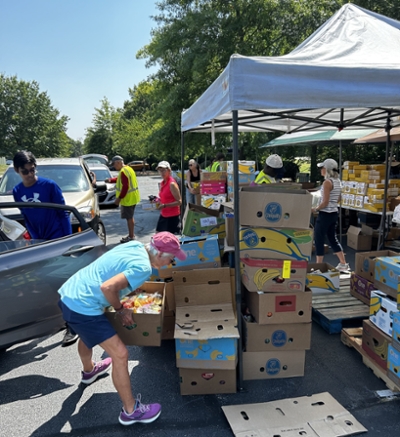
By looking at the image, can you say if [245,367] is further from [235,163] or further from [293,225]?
[235,163]

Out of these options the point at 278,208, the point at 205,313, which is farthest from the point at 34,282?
the point at 278,208

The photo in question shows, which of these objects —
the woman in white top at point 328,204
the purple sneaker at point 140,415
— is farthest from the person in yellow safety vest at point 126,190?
the purple sneaker at point 140,415

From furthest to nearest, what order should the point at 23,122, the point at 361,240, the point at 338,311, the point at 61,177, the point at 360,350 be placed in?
the point at 23,122
the point at 61,177
the point at 361,240
the point at 338,311
the point at 360,350

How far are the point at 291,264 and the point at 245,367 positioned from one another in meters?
0.97

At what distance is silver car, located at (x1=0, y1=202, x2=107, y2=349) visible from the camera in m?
2.82

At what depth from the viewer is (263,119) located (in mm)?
4980

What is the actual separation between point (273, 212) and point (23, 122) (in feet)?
149

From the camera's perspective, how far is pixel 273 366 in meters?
3.06

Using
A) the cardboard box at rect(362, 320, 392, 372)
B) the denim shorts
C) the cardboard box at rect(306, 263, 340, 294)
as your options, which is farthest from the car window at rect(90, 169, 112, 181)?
the cardboard box at rect(362, 320, 392, 372)

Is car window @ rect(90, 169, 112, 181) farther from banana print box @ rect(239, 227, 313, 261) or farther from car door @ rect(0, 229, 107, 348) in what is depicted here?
banana print box @ rect(239, 227, 313, 261)

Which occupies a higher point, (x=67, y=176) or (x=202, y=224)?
(x=67, y=176)

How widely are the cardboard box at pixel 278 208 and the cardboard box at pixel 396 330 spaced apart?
96cm

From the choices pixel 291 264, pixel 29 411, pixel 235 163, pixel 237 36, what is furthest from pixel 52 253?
pixel 237 36

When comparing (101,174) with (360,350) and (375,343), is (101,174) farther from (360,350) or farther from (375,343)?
(375,343)
